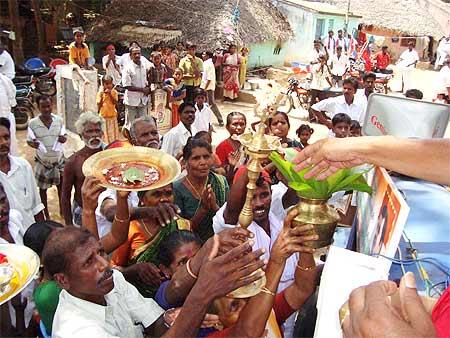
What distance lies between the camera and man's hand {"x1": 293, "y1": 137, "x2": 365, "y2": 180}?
5.32ft

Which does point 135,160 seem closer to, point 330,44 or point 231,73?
point 231,73

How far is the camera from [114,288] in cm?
218

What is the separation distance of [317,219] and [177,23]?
14007 millimetres

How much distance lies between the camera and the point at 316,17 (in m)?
21.2

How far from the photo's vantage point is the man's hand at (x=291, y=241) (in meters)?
1.70

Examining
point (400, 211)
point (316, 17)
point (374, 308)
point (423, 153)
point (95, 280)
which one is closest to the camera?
point (374, 308)

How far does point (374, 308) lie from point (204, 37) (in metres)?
13.8

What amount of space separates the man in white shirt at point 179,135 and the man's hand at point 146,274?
255cm

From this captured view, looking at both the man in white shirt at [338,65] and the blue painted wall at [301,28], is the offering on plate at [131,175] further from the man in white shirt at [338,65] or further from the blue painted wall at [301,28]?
the blue painted wall at [301,28]

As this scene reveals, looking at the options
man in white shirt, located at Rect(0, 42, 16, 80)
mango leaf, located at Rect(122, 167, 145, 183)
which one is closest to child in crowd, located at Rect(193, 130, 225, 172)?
mango leaf, located at Rect(122, 167, 145, 183)

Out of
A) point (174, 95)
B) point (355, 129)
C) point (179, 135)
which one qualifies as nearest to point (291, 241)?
point (179, 135)

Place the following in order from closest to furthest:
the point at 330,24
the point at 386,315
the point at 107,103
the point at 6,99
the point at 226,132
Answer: the point at 386,315
the point at 6,99
the point at 107,103
the point at 226,132
the point at 330,24

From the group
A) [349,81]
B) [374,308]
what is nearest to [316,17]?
[349,81]

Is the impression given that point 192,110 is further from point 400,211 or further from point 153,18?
point 153,18
